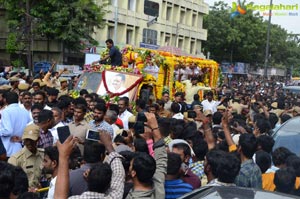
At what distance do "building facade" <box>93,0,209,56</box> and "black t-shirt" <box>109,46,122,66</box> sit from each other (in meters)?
20.0

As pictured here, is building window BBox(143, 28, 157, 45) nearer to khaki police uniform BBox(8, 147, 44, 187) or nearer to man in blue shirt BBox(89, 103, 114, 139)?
man in blue shirt BBox(89, 103, 114, 139)

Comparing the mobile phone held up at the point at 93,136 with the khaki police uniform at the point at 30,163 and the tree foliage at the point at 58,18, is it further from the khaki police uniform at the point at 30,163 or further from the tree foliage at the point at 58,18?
the tree foliage at the point at 58,18

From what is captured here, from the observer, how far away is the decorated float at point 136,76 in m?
12.3

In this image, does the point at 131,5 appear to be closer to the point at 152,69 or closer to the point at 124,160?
the point at 152,69

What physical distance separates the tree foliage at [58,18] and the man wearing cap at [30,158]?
77.8ft

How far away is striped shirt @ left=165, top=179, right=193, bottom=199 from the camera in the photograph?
15.4ft

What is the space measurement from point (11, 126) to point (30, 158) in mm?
1323

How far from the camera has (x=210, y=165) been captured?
4934mm

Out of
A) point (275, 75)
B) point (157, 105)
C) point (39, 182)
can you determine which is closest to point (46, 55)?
point (157, 105)

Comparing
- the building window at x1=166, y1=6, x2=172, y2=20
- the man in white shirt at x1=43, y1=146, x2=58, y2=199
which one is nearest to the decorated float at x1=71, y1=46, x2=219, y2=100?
the man in white shirt at x1=43, y1=146, x2=58, y2=199

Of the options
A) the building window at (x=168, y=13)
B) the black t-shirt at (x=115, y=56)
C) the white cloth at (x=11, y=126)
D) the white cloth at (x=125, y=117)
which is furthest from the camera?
the building window at (x=168, y=13)

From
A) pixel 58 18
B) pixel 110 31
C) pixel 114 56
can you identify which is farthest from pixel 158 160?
pixel 110 31

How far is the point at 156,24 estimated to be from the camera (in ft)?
138

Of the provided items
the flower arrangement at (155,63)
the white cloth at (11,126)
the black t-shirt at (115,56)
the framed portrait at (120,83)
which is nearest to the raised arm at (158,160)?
the white cloth at (11,126)
